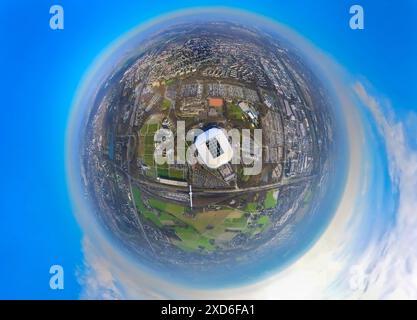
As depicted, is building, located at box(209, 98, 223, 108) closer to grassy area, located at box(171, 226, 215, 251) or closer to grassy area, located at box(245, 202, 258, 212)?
grassy area, located at box(245, 202, 258, 212)

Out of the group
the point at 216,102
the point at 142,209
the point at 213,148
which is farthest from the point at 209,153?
the point at 142,209

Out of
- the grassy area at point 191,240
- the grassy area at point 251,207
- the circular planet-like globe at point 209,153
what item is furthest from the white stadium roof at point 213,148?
the grassy area at point 191,240

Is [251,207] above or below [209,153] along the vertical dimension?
below

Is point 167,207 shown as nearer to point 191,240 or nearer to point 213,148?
point 191,240

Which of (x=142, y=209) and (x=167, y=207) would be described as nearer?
(x=167, y=207)

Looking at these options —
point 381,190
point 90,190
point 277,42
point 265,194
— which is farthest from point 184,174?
point 381,190

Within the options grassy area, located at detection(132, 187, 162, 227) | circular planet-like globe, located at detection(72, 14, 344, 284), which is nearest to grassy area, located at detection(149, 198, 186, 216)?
circular planet-like globe, located at detection(72, 14, 344, 284)

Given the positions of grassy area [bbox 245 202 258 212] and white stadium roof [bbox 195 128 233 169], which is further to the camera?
grassy area [bbox 245 202 258 212]

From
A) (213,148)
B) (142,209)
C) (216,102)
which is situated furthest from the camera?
(142,209)

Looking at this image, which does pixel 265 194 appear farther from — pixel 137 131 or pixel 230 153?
pixel 137 131

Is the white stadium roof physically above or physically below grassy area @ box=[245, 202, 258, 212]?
above
